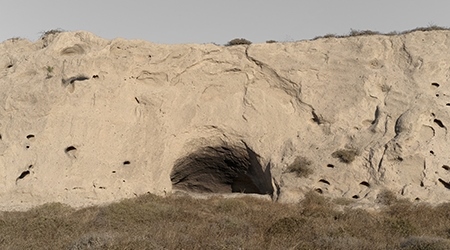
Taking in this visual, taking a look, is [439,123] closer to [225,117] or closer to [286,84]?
[286,84]

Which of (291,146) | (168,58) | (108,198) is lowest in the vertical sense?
(108,198)

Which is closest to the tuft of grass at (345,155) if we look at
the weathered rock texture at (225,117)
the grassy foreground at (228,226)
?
the weathered rock texture at (225,117)

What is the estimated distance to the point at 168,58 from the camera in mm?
17234

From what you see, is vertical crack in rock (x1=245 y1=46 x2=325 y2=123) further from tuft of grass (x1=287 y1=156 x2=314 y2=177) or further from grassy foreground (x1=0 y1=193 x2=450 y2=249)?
grassy foreground (x1=0 y1=193 x2=450 y2=249)

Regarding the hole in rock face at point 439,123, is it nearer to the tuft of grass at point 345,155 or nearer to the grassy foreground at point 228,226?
the tuft of grass at point 345,155

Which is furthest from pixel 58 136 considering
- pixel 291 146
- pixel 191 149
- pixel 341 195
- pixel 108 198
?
pixel 341 195

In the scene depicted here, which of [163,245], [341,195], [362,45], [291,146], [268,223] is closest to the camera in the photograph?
[163,245]

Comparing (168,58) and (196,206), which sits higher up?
(168,58)

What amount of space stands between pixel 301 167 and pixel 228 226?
542 cm

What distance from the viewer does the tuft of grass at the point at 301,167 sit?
15250mm

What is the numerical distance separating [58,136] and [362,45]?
9359 millimetres

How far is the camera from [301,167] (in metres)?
15.3

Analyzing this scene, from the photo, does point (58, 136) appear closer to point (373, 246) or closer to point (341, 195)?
point (341, 195)

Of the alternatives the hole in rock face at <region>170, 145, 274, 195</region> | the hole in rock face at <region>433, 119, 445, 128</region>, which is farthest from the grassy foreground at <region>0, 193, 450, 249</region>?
the hole in rock face at <region>433, 119, 445, 128</region>
